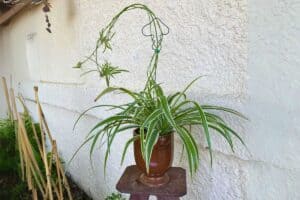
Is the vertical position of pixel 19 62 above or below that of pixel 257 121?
above

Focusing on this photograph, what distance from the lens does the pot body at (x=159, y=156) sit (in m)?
0.80

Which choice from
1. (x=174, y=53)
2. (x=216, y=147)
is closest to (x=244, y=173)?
(x=216, y=147)

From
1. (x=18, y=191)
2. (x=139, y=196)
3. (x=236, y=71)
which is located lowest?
(x=18, y=191)

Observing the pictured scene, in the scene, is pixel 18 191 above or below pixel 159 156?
below

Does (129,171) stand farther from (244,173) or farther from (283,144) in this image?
(283,144)

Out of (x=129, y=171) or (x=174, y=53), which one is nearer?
(x=129, y=171)

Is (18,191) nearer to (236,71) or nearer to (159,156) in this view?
(159,156)

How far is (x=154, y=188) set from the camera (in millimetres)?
823

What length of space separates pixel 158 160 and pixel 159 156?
13 mm

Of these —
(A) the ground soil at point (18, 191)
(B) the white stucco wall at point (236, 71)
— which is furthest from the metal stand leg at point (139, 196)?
(A) the ground soil at point (18, 191)

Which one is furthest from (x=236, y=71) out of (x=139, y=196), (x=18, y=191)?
(x=18, y=191)

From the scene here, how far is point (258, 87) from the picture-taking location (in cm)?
84

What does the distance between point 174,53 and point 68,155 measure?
4.94 ft

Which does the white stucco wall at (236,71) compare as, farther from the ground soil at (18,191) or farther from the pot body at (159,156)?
the ground soil at (18,191)
